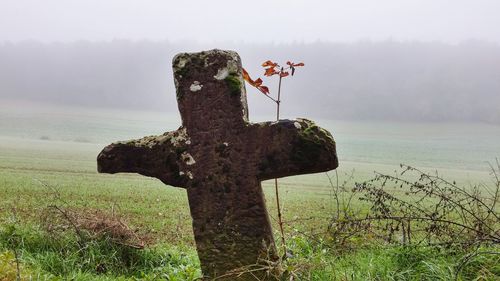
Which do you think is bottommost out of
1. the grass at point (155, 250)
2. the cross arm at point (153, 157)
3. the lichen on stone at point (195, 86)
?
the grass at point (155, 250)

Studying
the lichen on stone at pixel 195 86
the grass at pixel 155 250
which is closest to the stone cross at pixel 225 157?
the lichen on stone at pixel 195 86

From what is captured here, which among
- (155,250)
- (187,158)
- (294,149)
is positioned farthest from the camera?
(155,250)

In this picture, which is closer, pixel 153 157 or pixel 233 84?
pixel 233 84

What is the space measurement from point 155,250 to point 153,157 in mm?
1725

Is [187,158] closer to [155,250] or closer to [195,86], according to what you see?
[195,86]

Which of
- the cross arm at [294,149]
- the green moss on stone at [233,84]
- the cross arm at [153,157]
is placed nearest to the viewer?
the cross arm at [294,149]

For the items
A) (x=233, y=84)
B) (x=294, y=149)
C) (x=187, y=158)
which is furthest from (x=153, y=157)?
(x=294, y=149)

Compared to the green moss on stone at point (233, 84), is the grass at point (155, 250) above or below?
below

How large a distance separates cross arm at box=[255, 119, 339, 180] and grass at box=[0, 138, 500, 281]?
70 cm

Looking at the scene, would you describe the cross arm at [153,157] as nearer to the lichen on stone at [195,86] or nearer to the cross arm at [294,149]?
the lichen on stone at [195,86]

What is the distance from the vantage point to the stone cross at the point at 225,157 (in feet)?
11.6

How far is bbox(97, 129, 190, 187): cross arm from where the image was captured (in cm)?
382

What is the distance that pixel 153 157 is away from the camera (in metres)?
3.89

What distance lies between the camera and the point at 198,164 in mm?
3744
